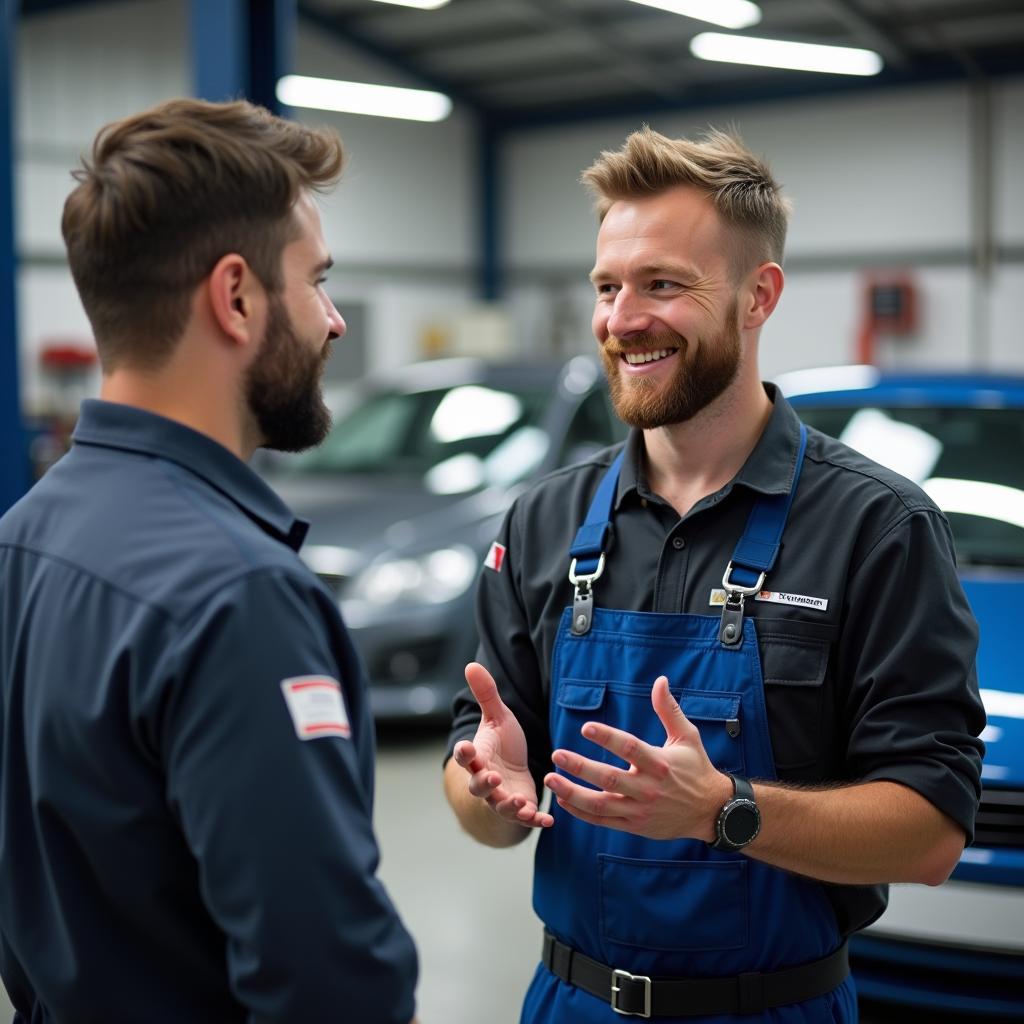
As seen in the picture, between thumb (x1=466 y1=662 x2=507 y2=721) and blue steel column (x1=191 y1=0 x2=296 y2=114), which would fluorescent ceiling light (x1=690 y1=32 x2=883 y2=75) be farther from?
thumb (x1=466 y1=662 x2=507 y2=721)

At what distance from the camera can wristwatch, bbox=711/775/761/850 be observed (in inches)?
61.4

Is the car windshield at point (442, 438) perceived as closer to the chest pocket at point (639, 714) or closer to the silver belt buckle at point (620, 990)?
the chest pocket at point (639, 714)

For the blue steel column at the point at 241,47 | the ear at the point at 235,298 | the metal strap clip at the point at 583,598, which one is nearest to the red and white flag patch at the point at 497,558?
the metal strap clip at the point at 583,598

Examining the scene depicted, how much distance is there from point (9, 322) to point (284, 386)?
135 inches

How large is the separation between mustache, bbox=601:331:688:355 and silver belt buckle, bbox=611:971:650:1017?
861 millimetres

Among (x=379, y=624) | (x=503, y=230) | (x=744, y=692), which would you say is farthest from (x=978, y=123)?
(x=744, y=692)

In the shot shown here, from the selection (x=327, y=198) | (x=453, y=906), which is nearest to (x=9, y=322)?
(x=453, y=906)

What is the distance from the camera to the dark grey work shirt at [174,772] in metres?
1.13

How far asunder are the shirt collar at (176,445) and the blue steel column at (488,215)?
15.6m

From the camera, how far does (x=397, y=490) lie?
5.66 meters

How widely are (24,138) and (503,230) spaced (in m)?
6.61

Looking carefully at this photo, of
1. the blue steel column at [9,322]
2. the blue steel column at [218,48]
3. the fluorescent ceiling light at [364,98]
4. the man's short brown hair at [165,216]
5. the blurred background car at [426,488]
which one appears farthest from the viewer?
the fluorescent ceiling light at [364,98]

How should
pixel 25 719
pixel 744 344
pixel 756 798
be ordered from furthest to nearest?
pixel 744 344 < pixel 756 798 < pixel 25 719

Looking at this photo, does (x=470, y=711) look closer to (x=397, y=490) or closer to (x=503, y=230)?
(x=397, y=490)
